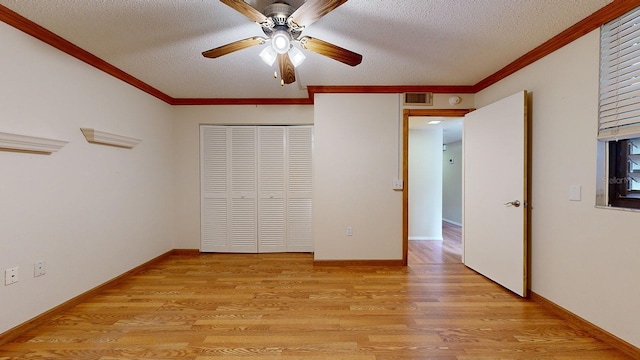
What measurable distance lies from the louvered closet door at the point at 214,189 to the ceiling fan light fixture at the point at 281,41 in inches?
93.8

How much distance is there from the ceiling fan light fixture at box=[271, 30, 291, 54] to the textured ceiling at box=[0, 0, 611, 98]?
9.3 inches

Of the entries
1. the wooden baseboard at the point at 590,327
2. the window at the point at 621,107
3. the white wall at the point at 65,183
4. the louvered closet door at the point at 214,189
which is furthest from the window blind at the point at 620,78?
the white wall at the point at 65,183

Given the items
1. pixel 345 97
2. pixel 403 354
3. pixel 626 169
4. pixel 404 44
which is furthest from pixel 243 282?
pixel 626 169

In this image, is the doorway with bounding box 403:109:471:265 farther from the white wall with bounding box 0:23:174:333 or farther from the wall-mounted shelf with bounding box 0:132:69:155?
the wall-mounted shelf with bounding box 0:132:69:155

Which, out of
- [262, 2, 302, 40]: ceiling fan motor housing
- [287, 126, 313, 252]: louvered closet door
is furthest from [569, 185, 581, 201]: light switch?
[287, 126, 313, 252]: louvered closet door

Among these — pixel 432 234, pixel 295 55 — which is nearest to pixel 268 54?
pixel 295 55

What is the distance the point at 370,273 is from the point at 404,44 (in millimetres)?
2432

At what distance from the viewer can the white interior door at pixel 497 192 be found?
2.46 m

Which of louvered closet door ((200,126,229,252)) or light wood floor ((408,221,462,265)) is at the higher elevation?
louvered closet door ((200,126,229,252))

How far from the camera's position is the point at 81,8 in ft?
5.87

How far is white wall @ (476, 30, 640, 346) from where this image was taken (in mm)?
1729

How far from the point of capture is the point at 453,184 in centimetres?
695

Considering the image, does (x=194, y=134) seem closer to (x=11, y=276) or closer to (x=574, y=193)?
(x=11, y=276)

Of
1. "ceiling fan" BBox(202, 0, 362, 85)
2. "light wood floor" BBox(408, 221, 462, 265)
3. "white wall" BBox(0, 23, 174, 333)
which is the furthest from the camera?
"light wood floor" BBox(408, 221, 462, 265)
